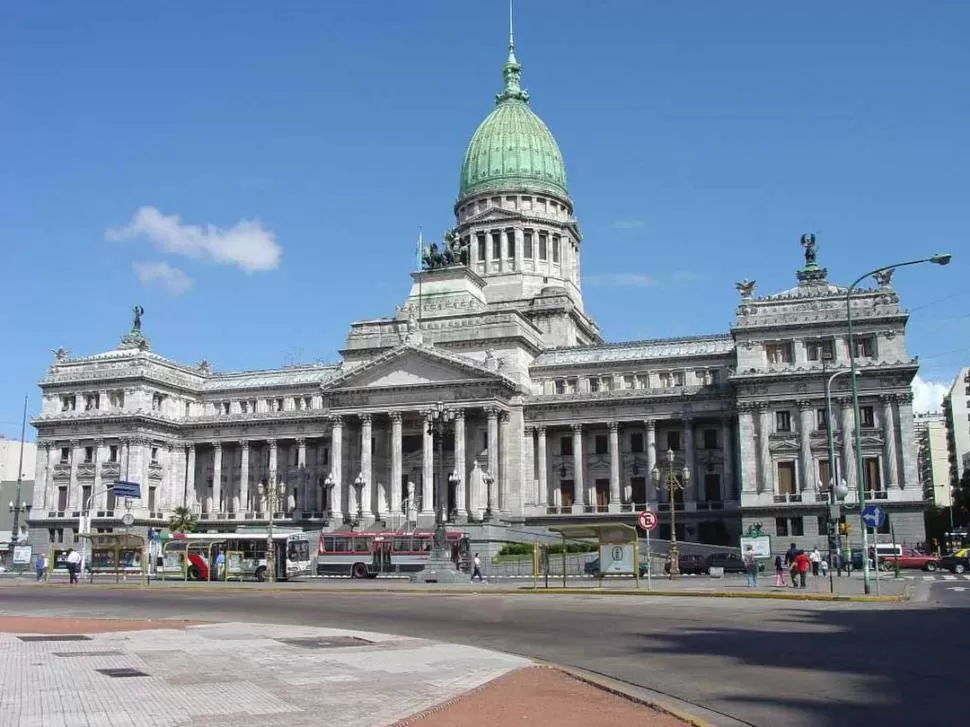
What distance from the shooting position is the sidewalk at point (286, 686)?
47.2ft

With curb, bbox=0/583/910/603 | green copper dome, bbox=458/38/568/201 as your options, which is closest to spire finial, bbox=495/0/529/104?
green copper dome, bbox=458/38/568/201

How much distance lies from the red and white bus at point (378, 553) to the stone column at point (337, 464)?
15936 mm

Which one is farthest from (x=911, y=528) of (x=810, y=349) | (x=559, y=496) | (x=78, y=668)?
(x=78, y=668)

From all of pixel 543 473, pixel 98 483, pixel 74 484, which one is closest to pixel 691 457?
pixel 543 473

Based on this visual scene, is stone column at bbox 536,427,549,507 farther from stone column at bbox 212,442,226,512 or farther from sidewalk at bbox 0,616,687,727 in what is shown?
sidewalk at bbox 0,616,687,727

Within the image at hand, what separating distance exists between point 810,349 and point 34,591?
59.8m

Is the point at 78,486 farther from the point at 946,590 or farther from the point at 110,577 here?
the point at 946,590

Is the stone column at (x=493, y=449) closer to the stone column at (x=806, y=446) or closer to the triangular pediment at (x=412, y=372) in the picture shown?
the triangular pediment at (x=412, y=372)

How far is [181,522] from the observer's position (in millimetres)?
98688

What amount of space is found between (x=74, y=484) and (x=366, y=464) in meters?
34.2

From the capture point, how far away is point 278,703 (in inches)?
612

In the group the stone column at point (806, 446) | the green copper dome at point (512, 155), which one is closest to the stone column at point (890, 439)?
the stone column at point (806, 446)

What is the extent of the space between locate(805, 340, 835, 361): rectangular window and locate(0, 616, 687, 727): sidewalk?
6414 cm

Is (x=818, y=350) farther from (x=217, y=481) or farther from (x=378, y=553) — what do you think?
(x=217, y=481)
